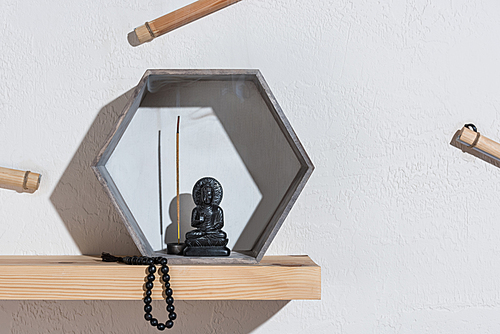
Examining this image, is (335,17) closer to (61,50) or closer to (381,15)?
(381,15)

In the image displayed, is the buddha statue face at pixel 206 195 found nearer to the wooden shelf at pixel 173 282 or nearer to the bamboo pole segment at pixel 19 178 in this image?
the wooden shelf at pixel 173 282

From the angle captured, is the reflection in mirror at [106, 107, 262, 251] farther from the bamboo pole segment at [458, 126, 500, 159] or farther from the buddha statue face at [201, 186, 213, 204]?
the bamboo pole segment at [458, 126, 500, 159]

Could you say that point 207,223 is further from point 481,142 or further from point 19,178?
point 481,142

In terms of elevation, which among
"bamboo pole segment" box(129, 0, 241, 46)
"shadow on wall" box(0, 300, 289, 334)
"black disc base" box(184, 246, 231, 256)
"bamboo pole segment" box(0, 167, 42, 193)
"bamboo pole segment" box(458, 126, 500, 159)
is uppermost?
"bamboo pole segment" box(129, 0, 241, 46)

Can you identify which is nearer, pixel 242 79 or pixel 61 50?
pixel 242 79

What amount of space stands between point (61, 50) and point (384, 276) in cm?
61

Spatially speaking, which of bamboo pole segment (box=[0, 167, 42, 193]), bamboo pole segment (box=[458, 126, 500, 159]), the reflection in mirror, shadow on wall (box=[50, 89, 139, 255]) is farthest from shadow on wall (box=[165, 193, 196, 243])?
bamboo pole segment (box=[458, 126, 500, 159])

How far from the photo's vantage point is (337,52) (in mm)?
716

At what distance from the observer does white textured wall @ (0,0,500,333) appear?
27.6 inches

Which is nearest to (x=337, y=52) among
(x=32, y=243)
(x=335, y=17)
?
(x=335, y=17)

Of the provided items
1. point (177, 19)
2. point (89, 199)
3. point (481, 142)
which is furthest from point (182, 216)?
point (481, 142)

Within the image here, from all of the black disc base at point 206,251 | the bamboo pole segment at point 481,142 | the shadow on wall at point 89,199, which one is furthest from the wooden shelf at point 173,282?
the bamboo pole segment at point 481,142

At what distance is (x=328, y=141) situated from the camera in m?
0.71

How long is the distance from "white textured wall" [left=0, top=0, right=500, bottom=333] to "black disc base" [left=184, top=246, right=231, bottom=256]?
0.13m
